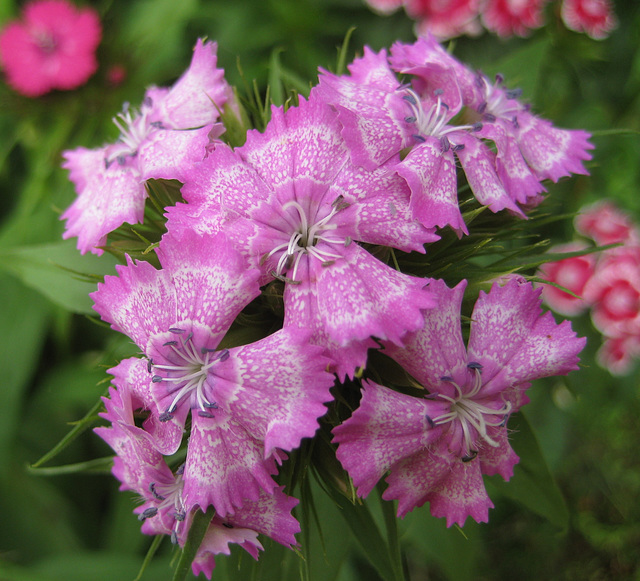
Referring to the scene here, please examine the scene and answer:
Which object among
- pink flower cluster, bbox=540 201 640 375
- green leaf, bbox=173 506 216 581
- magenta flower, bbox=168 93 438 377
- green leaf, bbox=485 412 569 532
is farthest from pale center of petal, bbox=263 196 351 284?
pink flower cluster, bbox=540 201 640 375

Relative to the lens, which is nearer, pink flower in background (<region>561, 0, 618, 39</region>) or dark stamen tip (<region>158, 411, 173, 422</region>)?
dark stamen tip (<region>158, 411, 173, 422</region>)

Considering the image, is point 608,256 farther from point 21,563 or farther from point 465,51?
point 21,563

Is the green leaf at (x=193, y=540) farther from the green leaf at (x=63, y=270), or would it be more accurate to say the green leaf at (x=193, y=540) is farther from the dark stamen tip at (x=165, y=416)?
the green leaf at (x=63, y=270)

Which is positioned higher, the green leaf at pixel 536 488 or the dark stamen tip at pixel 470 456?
the dark stamen tip at pixel 470 456

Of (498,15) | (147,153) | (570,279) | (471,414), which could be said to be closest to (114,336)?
(147,153)

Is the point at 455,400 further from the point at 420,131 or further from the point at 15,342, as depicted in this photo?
the point at 15,342

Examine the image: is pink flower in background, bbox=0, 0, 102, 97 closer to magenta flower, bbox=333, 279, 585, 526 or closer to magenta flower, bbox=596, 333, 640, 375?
magenta flower, bbox=333, 279, 585, 526

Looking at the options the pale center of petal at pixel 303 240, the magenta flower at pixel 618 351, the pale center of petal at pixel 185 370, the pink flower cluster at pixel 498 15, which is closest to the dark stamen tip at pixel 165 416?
the pale center of petal at pixel 185 370
